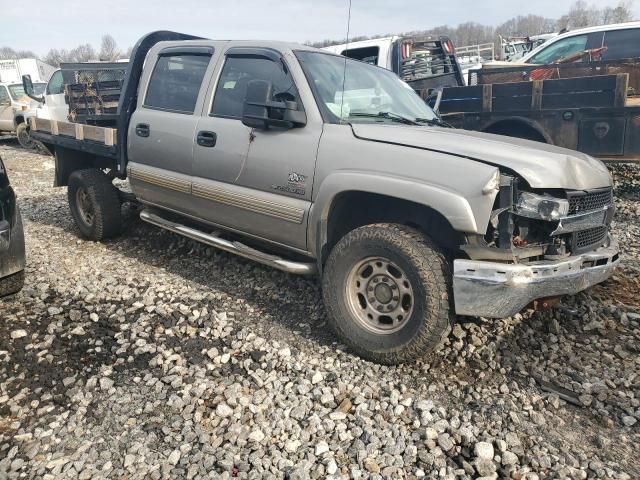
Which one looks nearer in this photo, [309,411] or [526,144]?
[309,411]

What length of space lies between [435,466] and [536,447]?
51 cm

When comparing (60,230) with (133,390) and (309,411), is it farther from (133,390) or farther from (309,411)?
(309,411)

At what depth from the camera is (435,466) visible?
2.42 metres

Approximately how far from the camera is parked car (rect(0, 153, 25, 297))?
12.2ft

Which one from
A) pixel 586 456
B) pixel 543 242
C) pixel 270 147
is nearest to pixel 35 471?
pixel 270 147

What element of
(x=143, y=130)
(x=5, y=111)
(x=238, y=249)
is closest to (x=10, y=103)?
(x=5, y=111)

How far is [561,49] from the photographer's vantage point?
8719mm

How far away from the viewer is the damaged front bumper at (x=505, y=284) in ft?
9.14

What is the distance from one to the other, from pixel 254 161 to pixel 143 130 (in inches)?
59.0

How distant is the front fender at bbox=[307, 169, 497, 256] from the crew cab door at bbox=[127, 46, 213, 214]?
1.42 meters

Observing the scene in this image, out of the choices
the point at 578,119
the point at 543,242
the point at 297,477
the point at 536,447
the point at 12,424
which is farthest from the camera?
the point at 578,119

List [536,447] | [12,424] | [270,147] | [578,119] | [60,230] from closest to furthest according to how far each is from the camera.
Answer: [536,447]
[12,424]
[270,147]
[60,230]
[578,119]

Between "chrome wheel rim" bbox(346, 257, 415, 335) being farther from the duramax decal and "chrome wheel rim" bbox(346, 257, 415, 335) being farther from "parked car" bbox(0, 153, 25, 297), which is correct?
"parked car" bbox(0, 153, 25, 297)

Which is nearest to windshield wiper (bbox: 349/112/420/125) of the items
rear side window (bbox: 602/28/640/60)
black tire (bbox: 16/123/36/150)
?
rear side window (bbox: 602/28/640/60)
